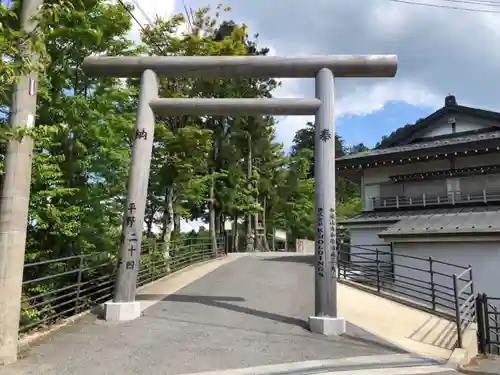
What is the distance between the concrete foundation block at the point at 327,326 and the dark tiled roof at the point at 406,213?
34.6 ft

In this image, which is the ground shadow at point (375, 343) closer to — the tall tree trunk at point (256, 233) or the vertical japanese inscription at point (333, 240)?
the vertical japanese inscription at point (333, 240)

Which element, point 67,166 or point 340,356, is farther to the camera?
point 67,166

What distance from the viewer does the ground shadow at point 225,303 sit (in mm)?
7801

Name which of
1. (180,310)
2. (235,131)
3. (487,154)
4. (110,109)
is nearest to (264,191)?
(235,131)

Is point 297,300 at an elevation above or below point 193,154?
below

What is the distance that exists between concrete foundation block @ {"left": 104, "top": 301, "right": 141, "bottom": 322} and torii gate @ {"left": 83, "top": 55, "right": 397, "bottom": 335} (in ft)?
0.06

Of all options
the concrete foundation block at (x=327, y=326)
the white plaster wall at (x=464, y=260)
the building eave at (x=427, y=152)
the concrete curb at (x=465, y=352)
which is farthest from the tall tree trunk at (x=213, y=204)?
the concrete curb at (x=465, y=352)

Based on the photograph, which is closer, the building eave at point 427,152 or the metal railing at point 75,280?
the metal railing at point 75,280

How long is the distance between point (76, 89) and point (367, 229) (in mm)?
13105

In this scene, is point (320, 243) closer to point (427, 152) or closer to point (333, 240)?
point (333, 240)

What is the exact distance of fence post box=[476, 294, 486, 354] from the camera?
8.02 metres

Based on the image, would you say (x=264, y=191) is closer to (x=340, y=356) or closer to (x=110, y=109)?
(x=110, y=109)

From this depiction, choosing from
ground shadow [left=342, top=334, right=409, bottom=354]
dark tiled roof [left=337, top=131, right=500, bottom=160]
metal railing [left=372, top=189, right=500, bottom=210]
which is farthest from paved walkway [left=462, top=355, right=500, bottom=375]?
dark tiled roof [left=337, top=131, right=500, bottom=160]

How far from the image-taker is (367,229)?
18172mm
